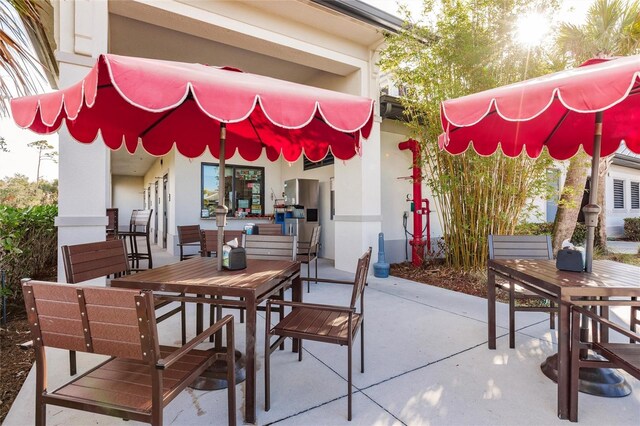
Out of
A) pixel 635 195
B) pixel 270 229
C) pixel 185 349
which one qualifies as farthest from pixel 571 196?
pixel 635 195

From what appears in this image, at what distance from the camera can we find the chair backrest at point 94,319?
3.87 feet

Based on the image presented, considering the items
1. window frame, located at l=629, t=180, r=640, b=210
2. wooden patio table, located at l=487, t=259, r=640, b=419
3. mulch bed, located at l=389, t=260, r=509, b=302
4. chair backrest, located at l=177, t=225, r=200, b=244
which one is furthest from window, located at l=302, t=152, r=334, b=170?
window frame, located at l=629, t=180, r=640, b=210

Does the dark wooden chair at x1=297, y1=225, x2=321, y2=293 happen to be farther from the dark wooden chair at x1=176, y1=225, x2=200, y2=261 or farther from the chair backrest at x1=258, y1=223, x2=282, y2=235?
the dark wooden chair at x1=176, y1=225, x2=200, y2=261

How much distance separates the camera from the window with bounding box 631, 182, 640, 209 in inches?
539

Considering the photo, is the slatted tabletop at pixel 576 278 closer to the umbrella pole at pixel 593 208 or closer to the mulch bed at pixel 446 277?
the umbrella pole at pixel 593 208

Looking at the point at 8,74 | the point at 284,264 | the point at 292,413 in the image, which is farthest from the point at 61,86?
the point at 292,413

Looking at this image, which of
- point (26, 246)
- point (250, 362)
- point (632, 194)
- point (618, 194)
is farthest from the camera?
point (632, 194)

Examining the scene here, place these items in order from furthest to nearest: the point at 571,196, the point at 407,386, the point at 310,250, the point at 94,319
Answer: the point at 571,196 → the point at 310,250 → the point at 407,386 → the point at 94,319

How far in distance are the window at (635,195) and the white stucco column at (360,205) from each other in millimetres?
14727

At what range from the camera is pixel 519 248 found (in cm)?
297

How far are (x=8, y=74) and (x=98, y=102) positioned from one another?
512 mm

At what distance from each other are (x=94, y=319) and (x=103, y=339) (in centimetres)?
9

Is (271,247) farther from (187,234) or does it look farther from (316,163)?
(316,163)

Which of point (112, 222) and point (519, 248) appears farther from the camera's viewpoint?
point (112, 222)
